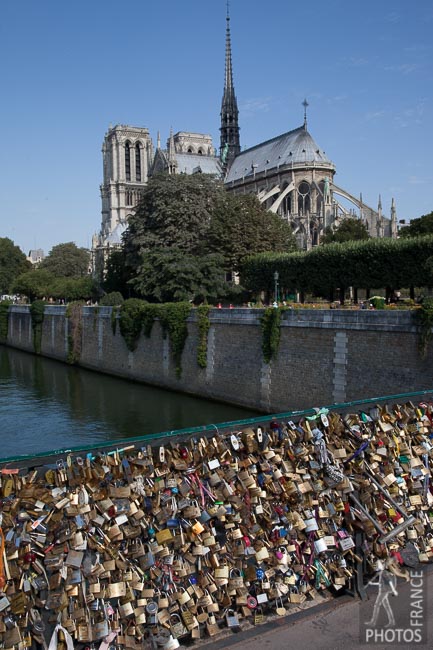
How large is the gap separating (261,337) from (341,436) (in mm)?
16512

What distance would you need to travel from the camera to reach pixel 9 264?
92.8 metres

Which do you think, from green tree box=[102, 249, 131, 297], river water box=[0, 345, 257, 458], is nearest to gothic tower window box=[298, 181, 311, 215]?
green tree box=[102, 249, 131, 297]

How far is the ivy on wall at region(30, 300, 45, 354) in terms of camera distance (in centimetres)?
4634

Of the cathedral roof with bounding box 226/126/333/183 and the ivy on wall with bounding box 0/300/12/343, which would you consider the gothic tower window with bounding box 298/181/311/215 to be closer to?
the cathedral roof with bounding box 226/126/333/183

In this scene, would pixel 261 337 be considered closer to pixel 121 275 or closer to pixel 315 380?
pixel 315 380

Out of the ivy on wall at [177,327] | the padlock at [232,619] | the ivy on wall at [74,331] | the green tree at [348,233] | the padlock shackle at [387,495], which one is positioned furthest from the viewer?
the green tree at [348,233]

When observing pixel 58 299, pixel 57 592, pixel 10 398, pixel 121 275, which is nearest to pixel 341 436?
pixel 57 592

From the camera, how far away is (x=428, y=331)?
1772 centimetres

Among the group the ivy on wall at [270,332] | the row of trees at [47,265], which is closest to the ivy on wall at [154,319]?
the ivy on wall at [270,332]

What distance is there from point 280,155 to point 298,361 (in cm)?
6355

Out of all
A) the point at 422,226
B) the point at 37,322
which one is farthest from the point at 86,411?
the point at 422,226

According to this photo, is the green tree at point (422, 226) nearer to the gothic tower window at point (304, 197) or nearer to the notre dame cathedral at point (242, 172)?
the notre dame cathedral at point (242, 172)

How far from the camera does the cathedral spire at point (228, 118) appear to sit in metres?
95.6

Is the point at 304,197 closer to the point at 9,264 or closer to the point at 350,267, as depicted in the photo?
the point at 9,264
